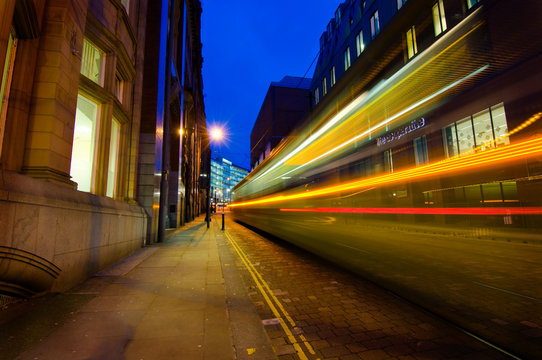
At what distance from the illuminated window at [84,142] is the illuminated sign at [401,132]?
833 centimetres

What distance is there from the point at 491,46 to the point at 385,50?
215 inches

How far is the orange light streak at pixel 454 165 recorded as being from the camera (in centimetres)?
437

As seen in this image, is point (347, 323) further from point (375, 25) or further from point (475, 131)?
point (375, 25)

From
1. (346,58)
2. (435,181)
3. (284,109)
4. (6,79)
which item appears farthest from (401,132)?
(284,109)

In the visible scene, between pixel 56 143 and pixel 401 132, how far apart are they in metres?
8.17

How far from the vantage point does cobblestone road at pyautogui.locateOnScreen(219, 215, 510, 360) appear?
10.2 feet

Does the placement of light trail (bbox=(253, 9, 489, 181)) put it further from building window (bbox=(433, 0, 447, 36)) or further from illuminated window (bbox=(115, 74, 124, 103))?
building window (bbox=(433, 0, 447, 36))

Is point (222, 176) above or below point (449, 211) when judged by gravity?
above

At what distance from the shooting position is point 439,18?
17.0 meters

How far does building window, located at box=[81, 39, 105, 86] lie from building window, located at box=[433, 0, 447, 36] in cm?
1878

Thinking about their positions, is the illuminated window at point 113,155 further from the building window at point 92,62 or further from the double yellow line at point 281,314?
the double yellow line at point 281,314

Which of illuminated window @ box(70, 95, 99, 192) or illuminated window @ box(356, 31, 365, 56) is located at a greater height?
illuminated window @ box(356, 31, 365, 56)

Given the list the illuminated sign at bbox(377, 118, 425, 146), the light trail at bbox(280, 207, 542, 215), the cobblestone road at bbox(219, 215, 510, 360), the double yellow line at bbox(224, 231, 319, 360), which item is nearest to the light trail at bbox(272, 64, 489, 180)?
the illuminated sign at bbox(377, 118, 425, 146)

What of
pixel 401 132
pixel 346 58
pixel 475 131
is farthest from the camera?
pixel 346 58
